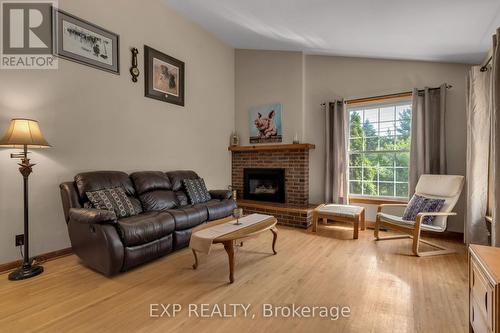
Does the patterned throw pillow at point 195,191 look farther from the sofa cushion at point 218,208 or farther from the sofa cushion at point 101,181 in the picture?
the sofa cushion at point 101,181

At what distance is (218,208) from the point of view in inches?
134

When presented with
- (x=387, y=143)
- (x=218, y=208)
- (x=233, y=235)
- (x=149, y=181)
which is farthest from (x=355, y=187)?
(x=149, y=181)

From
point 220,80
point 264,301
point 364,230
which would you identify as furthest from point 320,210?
point 220,80

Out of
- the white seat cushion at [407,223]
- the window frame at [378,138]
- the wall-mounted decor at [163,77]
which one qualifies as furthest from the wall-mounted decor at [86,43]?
the white seat cushion at [407,223]

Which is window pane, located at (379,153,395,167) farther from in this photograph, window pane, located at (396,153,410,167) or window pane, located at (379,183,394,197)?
window pane, located at (379,183,394,197)

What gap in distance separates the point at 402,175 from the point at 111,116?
4439 mm

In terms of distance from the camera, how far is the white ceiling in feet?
7.80

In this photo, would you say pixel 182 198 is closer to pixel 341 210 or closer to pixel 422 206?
pixel 341 210

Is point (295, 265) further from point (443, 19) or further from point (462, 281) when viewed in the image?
point (443, 19)

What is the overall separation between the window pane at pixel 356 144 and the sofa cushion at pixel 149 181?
10.5 ft

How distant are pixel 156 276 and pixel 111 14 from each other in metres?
3.27

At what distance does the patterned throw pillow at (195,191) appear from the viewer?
3607 millimetres

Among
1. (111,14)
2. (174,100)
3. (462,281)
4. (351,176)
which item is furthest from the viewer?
(351,176)

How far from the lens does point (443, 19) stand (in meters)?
2.45
